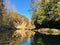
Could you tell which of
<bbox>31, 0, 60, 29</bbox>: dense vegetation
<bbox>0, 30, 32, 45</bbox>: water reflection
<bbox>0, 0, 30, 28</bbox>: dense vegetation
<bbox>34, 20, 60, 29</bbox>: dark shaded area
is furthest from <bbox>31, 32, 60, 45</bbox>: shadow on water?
<bbox>0, 0, 30, 28</bbox>: dense vegetation

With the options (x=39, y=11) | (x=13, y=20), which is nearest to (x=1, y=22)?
(x=13, y=20)

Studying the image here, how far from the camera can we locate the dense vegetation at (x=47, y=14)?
54109 mm

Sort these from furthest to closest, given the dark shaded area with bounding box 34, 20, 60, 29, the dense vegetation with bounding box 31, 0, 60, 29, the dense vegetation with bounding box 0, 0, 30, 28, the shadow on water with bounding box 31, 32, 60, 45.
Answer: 1. the dense vegetation with bounding box 0, 0, 30, 28
2. the dark shaded area with bounding box 34, 20, 60, 29
3. the dense vegetation with bounding box 31, 0, 60, 29
4. the shadow on water with bounding box 31, 32, 60, 45

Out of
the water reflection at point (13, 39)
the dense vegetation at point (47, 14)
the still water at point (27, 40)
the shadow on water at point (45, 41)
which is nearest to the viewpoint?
the water reflection at point (13, 39)

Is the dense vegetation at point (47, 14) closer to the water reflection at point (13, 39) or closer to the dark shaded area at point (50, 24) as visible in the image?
the dark shaded area at point (50, 24)

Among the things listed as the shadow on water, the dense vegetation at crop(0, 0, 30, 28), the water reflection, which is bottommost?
the shadow on water

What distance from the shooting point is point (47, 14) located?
5784 cm

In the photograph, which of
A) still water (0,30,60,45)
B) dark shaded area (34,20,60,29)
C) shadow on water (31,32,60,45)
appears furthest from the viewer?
dark shaded area (34,20,60,29)

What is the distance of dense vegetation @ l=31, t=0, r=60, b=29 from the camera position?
54.1 m

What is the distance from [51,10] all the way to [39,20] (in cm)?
527

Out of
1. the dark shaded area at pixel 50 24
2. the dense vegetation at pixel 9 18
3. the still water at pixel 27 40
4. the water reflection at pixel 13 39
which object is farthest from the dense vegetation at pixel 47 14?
the still water at pixel 27 40

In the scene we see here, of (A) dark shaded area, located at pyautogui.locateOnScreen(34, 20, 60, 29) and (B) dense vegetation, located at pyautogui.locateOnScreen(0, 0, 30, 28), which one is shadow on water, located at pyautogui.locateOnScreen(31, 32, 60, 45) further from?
(B) dense vegetation, located at pyautogui.locateOnScreen(0, 0, 30, 28)

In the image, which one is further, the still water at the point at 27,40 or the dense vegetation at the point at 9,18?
the dense vegetation at the point at 9,18

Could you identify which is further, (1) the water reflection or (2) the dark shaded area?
(2) the dark shaded area
